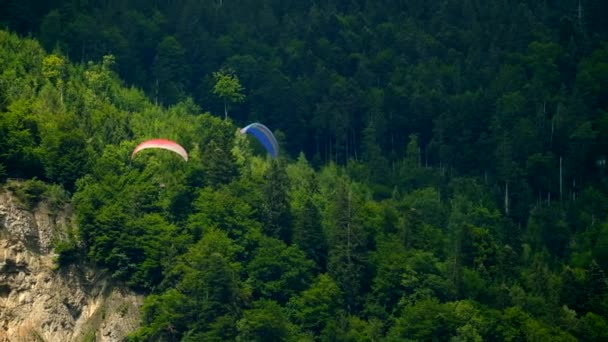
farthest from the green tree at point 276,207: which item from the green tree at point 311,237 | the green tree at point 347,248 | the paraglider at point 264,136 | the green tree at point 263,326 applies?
the green tree at point 263,326

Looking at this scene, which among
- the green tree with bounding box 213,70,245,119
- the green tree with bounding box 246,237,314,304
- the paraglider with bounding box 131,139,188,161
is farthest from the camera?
the green tree with bounding box 213,70,245,119

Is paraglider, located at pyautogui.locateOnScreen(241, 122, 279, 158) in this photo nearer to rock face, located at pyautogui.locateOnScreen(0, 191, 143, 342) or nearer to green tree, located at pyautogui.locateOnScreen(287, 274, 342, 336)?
green tree, located at pyautogui.locateOnScreen(287, 274, 342, 336)

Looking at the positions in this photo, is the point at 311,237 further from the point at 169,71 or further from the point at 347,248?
the point at 169,71

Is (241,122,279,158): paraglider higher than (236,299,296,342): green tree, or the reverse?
(241,122,279,158): paraglider

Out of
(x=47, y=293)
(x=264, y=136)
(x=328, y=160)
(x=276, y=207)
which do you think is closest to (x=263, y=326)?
(x=47, y=293)

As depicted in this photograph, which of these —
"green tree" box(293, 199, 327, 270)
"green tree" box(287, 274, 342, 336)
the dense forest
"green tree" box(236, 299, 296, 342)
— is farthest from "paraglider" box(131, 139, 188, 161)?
"green tree" box(236, 299, 296, 342)

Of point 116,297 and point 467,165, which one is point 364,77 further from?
point 116,297
